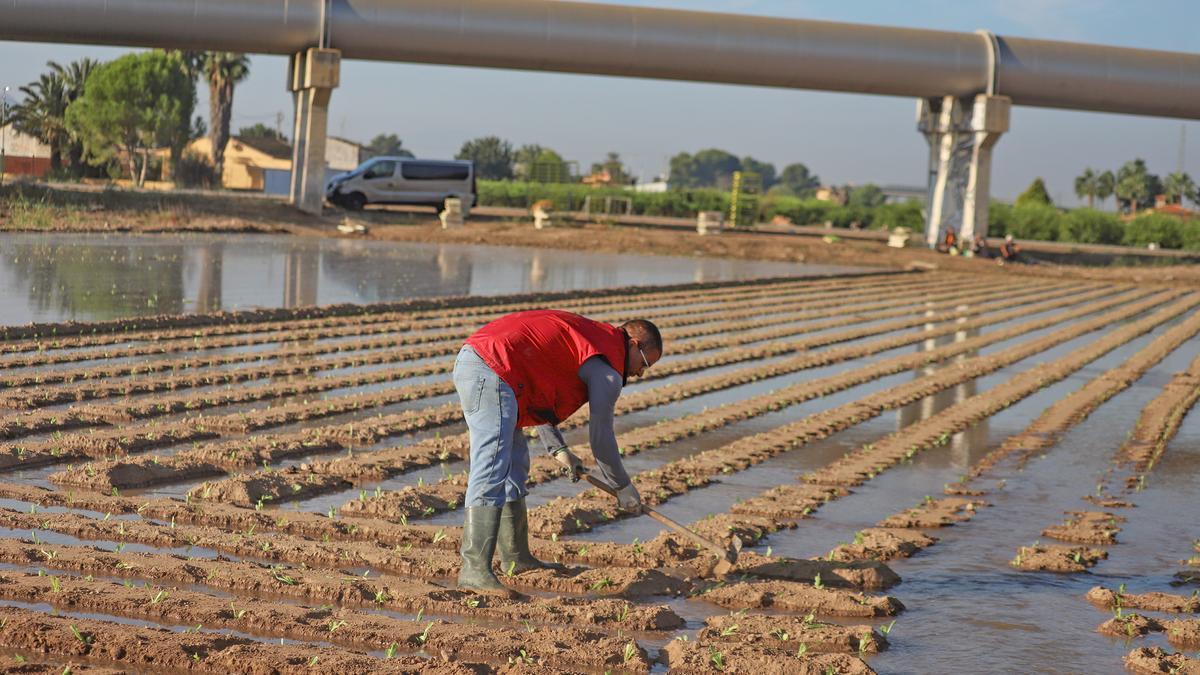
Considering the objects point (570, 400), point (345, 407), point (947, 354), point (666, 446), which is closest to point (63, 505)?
point (570, 400)

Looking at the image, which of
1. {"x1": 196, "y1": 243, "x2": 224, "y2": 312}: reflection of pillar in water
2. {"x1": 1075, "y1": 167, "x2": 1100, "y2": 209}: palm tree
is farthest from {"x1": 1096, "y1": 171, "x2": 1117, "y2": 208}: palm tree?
{"x1": 196, "y1": 243, "x2": 224, "y2": 312}: reflection of pillar in water

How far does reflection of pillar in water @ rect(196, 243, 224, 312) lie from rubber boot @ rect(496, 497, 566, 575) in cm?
1014

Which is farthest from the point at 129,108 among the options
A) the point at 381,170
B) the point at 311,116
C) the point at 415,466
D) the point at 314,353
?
the point at 415,466

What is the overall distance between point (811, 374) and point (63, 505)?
28.9 feet

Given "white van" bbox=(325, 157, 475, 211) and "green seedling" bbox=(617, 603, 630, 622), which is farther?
"white van" bbox=(325, 157, 475, 211)

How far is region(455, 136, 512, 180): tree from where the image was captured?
93.1 m

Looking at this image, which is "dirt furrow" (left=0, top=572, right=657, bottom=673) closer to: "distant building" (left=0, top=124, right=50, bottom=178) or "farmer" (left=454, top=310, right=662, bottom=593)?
"farmer" (left=454, top=310, right=662, bottom=593)

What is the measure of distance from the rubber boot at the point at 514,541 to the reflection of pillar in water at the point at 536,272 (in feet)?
51.1

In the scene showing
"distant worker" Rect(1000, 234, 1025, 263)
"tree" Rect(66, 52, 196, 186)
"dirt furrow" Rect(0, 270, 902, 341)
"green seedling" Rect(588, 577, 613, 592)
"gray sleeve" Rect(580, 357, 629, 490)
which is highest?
"tree" Rect(66, 52, 196, 186)

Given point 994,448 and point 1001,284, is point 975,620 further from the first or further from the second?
point 1001,284

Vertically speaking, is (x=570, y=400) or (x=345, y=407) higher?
(x=570, y=400)

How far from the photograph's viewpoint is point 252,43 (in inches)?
1224

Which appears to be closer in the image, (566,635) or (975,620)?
(566,635)

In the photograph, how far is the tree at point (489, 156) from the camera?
93088mm
